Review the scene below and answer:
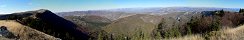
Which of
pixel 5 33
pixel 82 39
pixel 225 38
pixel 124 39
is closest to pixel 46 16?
pixel 82 39

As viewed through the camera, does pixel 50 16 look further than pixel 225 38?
Yes

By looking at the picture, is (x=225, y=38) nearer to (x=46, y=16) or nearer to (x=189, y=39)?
(x=189, y=39)

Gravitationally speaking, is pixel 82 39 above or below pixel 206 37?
below

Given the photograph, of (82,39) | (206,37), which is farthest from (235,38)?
(82,39)

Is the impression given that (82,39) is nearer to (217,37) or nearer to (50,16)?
(50,16)

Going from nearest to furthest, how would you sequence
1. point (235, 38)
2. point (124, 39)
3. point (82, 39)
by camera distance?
point (235, 38) < point (124, 39) < point (82, 39)

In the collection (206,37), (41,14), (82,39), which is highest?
(206,37)

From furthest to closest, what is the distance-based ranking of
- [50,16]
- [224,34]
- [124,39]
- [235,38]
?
1. [50,16]
2. [124,39]
3. [224,34]
4. [235,38]

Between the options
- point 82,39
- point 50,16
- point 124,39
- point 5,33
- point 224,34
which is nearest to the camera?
point 224,34

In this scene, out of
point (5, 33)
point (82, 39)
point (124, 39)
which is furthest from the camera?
point (82, 39)
